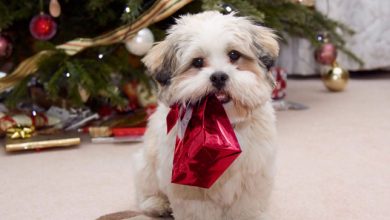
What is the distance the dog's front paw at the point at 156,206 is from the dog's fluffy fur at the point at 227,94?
123 mm

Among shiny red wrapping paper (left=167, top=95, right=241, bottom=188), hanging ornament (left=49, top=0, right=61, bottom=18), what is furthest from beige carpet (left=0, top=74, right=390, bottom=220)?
hanging ornament (left=49, top=0, right=61, bottom=18)

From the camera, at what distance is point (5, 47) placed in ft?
7.00

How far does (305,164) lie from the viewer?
5.65 feet

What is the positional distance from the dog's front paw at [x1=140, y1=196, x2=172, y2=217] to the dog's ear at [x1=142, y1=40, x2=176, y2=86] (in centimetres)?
33

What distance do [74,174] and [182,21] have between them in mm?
792

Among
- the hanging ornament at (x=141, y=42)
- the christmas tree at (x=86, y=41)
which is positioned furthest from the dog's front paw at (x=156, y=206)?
the hanging ornament at (x=141, y=42)

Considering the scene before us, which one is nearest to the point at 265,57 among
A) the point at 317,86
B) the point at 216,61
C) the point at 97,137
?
the point at 216,61

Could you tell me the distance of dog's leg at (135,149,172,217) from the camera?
4.22ft

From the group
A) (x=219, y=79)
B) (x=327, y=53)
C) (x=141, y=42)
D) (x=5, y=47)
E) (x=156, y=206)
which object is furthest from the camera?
(x=327, y=53)

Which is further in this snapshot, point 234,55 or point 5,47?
point 5,47

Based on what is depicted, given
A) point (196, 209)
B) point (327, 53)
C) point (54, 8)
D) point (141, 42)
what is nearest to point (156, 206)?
point (196, 209)

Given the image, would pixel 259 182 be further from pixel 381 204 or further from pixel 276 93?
pixel 276 93

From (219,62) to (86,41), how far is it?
1.07 meters

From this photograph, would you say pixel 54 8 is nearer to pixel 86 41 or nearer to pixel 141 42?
pixel 86 41
